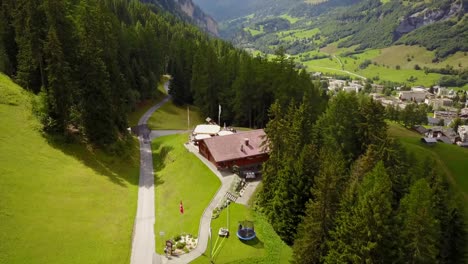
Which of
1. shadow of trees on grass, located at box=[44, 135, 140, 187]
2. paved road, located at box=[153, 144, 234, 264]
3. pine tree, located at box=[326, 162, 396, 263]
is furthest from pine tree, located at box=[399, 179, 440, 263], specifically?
shadow of trees on grass, located at box=[44, 135, 140, 187]

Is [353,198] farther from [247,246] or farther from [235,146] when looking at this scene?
[235,146]

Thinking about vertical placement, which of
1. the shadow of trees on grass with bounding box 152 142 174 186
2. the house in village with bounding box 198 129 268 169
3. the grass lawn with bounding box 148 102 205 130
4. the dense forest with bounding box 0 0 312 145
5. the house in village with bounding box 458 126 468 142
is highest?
the dense forest with bounding box 0 0 312 145

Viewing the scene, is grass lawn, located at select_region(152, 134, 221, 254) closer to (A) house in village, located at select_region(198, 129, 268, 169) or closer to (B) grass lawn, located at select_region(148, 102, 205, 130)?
(A) house in village, located at select_region(198, 129, 268, 169)

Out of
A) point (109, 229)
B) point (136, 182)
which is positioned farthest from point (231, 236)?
point (136, 182)

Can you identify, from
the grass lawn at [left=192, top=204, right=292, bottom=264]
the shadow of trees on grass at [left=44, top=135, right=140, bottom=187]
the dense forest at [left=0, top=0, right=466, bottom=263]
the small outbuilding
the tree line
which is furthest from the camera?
the small outbuilding

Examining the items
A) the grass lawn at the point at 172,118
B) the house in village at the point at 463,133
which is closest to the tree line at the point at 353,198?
the grass lawn at the point at 172,118

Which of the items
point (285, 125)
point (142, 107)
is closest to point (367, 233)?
point (285, 125)

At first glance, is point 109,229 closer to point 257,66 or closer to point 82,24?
point 82,24

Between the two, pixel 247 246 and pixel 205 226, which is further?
pixel 205 226
